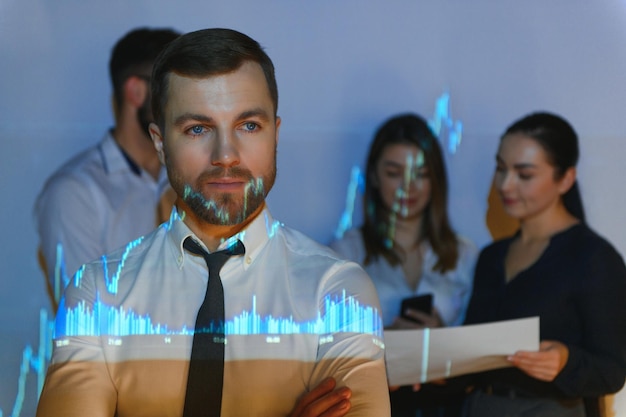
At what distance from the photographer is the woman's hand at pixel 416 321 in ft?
8.28

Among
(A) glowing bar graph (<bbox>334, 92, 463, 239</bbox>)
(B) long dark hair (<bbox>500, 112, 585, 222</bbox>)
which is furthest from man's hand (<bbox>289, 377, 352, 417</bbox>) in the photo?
(A) glowing bar graph (<bbox>334, 92, 463, 239</bbox>)

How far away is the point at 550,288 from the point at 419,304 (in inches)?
16.4

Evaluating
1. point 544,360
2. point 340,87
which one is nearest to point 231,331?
point 544,360

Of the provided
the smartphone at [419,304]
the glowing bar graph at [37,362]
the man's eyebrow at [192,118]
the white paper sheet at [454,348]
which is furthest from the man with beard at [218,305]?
the smartphone at [419,304]

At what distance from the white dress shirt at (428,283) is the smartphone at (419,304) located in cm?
9

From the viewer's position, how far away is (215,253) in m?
1.50

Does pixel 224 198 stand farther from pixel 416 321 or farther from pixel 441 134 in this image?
pixel 441 134

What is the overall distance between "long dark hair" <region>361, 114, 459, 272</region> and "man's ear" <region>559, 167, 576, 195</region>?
0.43m

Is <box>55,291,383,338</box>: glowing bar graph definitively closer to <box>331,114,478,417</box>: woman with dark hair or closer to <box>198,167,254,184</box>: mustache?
<box>198,167,254,184</box>: mustache

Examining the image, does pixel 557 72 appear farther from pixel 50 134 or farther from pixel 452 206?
pixel 50 134

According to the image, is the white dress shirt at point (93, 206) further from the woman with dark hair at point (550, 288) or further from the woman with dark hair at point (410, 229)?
the woman with dark hair at point (550, 288)

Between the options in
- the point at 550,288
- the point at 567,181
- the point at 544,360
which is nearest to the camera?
the point at 544,360

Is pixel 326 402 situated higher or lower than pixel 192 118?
lower

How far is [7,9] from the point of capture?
2.68m
